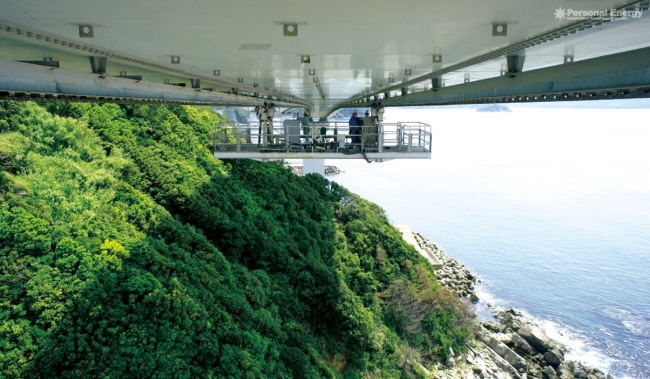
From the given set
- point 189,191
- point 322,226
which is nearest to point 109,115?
point 189,191

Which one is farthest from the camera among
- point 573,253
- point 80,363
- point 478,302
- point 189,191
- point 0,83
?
point 573,253

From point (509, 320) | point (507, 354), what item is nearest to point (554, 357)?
point (507, 354)

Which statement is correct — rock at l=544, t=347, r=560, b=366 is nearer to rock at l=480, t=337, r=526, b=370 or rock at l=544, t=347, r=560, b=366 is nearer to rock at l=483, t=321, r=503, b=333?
rock at l=480, t=337, r=526, b=370

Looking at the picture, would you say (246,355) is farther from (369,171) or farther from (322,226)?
(369,171)

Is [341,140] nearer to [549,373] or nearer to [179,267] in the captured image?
[179,267]

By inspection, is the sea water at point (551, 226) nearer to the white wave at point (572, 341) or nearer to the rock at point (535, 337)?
the white wave at point (572, 341)
